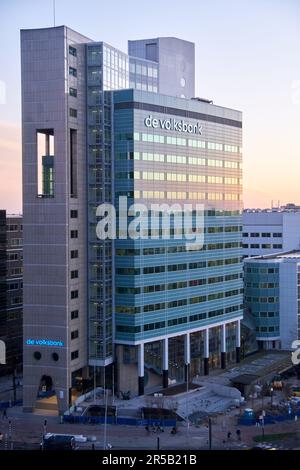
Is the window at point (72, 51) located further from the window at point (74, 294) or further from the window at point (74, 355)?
the window at point (74, 355)

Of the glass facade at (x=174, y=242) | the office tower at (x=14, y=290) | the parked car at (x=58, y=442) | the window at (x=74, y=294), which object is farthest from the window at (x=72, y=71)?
the parked car at (x=58, y=442)

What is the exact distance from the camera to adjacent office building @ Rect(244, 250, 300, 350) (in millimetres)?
42594

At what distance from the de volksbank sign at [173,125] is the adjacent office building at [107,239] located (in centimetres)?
5

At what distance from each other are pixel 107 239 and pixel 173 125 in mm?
6948

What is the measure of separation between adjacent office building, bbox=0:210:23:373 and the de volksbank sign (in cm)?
1111

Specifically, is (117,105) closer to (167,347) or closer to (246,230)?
(167,347)

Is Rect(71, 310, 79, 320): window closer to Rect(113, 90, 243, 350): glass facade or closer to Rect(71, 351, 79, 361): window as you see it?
Rect(71, 351, 79, 361): window

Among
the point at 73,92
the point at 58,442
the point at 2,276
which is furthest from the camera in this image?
the point at 2,276

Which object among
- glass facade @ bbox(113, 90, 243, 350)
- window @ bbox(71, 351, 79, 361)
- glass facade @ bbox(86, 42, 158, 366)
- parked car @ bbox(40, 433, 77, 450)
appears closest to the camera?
parked car @ bbox(40, 433, 77, 450)

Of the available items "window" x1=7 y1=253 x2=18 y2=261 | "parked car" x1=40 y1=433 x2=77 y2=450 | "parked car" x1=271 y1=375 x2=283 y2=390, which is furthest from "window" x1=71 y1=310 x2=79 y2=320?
"parked car" x1=271 y1=375 x2=283 y2=390

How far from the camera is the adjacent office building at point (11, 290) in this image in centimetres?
3812

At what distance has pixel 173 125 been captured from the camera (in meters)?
33.8

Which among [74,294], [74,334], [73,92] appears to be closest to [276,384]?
[74,334]

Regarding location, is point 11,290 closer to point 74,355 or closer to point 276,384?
point 74,355
